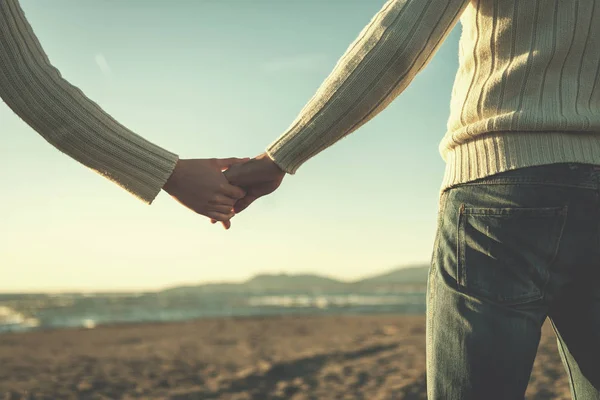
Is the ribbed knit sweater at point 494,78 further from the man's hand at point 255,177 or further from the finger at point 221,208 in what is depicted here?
the finger at point 221,208

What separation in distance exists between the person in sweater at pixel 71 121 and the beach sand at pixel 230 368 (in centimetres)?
401

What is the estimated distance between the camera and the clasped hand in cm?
161

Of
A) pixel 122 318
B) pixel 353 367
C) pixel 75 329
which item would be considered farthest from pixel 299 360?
pixel 122 318

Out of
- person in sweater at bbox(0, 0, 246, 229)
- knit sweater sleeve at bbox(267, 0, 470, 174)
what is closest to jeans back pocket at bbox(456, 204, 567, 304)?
knit sweater sleeve at bbox(267, 0, 470, 174)

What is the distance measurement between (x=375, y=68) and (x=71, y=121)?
0.90 meters

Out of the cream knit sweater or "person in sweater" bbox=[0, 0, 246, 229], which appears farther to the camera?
"person in sweater" bbox=[0, 0, 246, 229]

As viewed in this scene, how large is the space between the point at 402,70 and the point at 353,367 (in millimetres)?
5683

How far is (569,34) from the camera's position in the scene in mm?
1161

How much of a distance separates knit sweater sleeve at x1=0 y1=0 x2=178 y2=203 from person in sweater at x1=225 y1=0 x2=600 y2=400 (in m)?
0.58

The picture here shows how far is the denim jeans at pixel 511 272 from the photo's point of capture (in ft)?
3.54

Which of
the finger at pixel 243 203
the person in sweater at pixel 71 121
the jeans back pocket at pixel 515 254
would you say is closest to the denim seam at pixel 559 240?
the jeans back pocket at pixel 515 254

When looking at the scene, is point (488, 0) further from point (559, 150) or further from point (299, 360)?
point (299, 360)

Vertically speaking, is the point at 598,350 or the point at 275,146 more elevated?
the point at 275,146

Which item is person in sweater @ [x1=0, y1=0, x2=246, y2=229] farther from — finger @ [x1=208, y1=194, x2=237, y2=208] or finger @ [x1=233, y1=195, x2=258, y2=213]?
finger @ [x1=233, y1=195, x2=258, y2=213]
